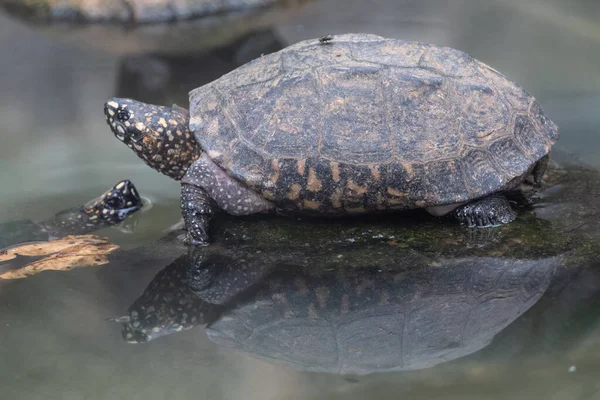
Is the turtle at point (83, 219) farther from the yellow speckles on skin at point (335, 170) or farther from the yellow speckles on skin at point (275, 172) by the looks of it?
the yellow speckles on skin at point (335, 170)

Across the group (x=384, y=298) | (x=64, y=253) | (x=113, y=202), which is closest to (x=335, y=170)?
(x=384, y=298)

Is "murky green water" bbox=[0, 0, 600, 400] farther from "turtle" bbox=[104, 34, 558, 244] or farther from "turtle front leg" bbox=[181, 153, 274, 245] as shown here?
"turtle" bbox=[104, 34, 558, 244]

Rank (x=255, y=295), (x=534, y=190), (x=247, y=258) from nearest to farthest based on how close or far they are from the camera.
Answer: (x=255, y=295), (x=247, y=258), (x=534, y=190)

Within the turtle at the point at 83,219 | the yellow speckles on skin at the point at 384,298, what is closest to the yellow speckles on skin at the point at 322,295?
the yellow speckles on skin at the point at 384,298

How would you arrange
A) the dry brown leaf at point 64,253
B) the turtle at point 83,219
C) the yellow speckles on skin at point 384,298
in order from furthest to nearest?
the turtle at point 83,219
the dry brown leaf at point 64,253
the yellow speckles on skin at point 384,298

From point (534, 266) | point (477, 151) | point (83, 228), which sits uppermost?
point (477, 151)

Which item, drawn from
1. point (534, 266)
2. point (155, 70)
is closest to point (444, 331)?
point (534, 266)

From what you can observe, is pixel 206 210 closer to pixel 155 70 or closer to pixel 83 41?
pixel 155 70
